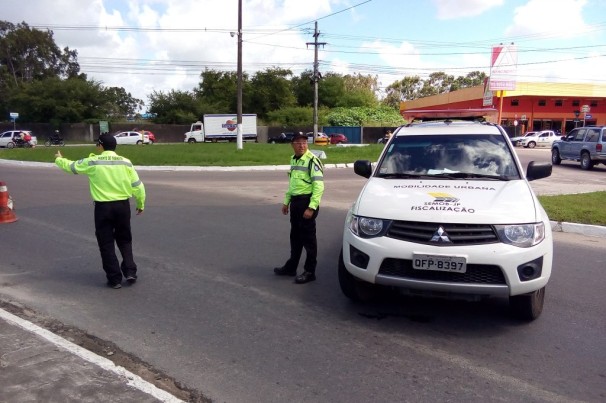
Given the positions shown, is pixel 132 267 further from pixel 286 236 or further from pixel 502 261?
pixel 502 261

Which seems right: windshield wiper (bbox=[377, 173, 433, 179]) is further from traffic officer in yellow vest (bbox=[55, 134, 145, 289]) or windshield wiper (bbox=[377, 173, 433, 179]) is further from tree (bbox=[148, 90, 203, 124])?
tree (bbox=[148, 90, 203, 124])

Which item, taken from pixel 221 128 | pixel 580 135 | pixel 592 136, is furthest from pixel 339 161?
pixel 221 128

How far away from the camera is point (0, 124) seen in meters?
59.7

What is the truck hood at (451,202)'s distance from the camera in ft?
13.8

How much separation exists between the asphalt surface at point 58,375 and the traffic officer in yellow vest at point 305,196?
2.51 m

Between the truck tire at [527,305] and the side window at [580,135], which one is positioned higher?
the side window at [580,135]

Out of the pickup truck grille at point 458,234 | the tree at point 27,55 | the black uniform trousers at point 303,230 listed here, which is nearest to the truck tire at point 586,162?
the black uniform trousers at point 303,230

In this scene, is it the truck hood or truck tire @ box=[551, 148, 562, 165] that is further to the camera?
truck tire @ box=[551, 148, 562, 165]

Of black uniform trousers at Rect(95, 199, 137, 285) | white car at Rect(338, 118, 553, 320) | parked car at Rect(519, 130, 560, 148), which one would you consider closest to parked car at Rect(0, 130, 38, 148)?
parked car at Rect(519, 130, 560, 148)

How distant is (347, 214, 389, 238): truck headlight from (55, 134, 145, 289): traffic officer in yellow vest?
2.61m

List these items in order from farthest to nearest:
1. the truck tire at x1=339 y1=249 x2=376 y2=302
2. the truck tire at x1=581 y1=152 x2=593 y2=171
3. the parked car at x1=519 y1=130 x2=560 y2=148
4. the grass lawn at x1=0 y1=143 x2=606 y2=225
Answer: the parked car at x1=519 y1=130 x2=560 y2=148 < the truck tire at x1=581 y1=152 x2=593 y2=171 < the grass lawn at x1=0 y1=143 x2=606 y2=225 < the truck tire at x1=339 y1=249 x2=376 y2=302

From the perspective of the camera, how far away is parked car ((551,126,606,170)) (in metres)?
20.2

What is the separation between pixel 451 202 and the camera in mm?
4387

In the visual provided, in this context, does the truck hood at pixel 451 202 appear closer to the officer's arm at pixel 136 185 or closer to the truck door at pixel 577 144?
the officer's arm at pixel 136 185
